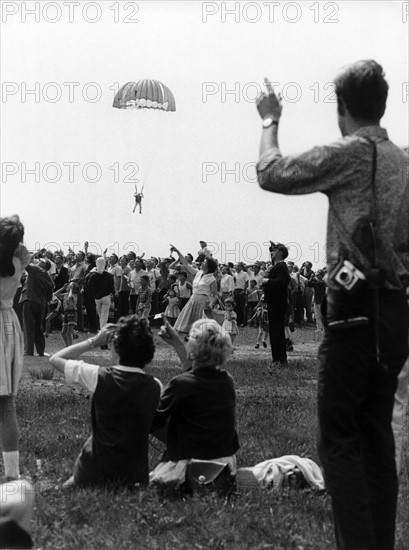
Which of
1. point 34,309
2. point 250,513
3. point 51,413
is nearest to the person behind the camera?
point 250,513

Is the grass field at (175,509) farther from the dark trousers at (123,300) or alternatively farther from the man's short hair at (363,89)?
the dark trousers at (123,300)

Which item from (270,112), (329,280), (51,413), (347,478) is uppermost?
(270,112)

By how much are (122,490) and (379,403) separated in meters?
2.25

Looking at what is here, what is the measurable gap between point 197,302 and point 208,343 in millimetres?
10478

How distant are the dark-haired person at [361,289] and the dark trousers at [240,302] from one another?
2567 cm

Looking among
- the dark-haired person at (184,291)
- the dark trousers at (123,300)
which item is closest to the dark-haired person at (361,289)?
the dark-haired person at (184,291)

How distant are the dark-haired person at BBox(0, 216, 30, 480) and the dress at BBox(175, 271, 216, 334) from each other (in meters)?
10.0

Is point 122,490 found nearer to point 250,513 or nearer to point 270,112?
point 250,513

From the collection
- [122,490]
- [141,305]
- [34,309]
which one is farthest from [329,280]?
[141,305]

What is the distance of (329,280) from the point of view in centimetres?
411

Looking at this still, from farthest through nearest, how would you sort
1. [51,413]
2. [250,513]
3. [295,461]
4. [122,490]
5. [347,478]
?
[51,413]
[295,461]
[122,490]
[250,513]
[347,478]

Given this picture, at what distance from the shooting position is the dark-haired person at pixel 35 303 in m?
17.1

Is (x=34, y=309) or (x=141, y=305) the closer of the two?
(x=34, y=309)

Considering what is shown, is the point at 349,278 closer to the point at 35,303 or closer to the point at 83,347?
the point at 83,347
